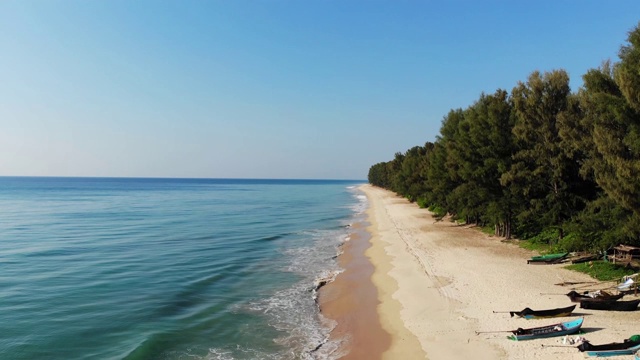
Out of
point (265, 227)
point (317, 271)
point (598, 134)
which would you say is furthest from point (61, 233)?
point (598, 134)

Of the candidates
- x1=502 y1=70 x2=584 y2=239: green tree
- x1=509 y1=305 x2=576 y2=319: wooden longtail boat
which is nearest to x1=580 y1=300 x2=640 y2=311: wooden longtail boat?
x1=509 y1=305 x2=576 y2=319: wooden longtail boat

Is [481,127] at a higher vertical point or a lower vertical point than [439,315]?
higher

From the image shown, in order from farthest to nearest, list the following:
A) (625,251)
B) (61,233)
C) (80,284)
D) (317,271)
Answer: (61,233)
(317,271)
(80,284)
(625,251)

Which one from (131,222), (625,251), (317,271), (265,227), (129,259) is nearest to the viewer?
(625,251)

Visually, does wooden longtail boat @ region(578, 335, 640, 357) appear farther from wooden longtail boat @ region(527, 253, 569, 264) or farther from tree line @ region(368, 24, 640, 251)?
wooden longtail boat @ region(527, 253, 569, 264)

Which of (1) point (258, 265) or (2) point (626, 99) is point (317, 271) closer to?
(1) point (258, 265)

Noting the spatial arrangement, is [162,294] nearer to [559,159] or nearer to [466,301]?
[466,301]
